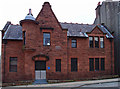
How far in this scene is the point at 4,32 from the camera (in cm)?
1850

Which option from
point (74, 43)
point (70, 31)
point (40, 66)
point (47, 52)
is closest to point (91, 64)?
point (74, 43)

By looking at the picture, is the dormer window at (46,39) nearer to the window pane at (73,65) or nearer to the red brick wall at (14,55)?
the red brick wall at (14,55)

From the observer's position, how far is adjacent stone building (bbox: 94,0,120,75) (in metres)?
21.5

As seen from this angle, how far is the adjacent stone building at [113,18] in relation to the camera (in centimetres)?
2153

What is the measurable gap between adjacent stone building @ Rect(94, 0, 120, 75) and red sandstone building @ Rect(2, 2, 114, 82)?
3453mm

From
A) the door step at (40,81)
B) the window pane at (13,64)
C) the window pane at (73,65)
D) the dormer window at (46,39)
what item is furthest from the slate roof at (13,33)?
the window pane at (73,65)

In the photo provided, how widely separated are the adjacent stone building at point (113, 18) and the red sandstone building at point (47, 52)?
3.45m

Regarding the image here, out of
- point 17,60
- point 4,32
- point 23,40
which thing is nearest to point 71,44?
point 23,40

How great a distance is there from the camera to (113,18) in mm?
22594

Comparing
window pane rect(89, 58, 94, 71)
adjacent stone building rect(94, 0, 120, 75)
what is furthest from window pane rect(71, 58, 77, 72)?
adjacent stone building rect(94, 0, 120, 75)

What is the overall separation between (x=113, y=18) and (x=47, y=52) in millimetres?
14023

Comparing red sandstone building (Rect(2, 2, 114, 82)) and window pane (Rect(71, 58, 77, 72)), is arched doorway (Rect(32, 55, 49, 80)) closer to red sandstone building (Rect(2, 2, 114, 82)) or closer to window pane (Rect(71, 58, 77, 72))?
red sandstone building (Rect(2, 2, 114, 82))

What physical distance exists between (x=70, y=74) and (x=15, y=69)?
8254mm

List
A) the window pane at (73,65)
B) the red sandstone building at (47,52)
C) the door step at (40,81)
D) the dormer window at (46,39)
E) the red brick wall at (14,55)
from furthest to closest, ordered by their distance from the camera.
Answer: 1. the window pane at (73,65)
2. the dormer window at (46,39)
3. the red brick wall at (14,55)
4. the red sandstone building at (47,52)
5. the door step at (40,81)
